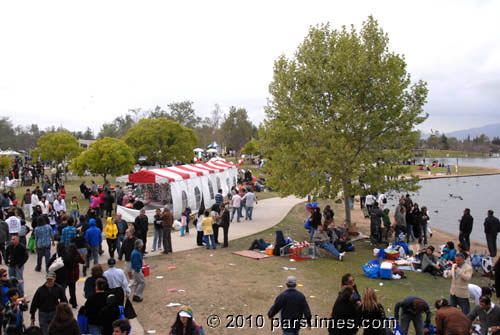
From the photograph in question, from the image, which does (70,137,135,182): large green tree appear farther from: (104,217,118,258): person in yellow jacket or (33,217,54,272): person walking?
(33,217,54,272): person walking

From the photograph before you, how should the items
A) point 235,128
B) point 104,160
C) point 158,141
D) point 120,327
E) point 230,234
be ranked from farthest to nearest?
point 235,128
point 158,141
point 104,160
point 230,234
point 120,327

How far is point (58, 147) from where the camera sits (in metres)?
33.4

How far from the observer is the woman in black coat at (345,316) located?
5.96 meters

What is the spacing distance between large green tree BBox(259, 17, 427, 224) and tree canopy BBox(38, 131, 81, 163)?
2344 centimetres

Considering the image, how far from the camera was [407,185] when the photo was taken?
16.5 m

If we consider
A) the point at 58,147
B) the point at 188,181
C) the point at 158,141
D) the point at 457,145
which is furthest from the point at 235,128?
the point at 457,145

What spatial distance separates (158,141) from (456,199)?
28183mm

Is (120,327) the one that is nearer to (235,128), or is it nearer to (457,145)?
(235,128)

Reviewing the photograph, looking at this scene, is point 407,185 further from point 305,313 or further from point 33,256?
point 33,256

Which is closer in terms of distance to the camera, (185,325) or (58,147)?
(185,325)

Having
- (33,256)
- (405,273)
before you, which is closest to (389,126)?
(405,273)

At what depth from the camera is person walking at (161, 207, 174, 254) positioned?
43.4 feet

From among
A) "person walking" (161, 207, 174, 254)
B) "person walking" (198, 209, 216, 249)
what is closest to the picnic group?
"person walking" (198, 209, 216, 249)

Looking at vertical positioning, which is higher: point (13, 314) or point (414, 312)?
point (13, 314)
